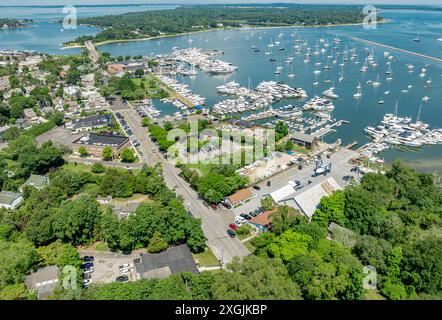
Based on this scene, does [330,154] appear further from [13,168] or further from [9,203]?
[13,168]

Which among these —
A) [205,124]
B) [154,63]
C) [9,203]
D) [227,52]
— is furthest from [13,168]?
[227,52]

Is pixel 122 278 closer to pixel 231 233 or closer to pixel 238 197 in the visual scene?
pixel 231 233

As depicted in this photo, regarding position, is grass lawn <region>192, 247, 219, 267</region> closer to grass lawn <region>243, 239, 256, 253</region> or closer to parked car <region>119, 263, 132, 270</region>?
grass lawn <region>243, 239, 256, 253</region>

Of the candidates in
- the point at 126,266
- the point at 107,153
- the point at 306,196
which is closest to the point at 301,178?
the point at 306,196

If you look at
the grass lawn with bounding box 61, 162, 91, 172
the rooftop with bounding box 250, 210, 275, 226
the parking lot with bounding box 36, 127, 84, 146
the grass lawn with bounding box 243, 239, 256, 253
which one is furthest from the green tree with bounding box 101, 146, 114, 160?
the grass lawn with bounding box 243, 239, 256, 253

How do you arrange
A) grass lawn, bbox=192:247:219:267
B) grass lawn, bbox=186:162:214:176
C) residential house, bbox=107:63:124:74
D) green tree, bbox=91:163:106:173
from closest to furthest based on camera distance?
grass lawn, bbox=192:247:219:267 < grass lawn, bbox=186:162:214:176 < green tree, bbox=91:163:106:173 < residential house, bbox=107:63:124:74

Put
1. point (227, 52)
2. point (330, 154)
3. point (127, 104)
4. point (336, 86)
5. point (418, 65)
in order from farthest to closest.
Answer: point (227, 52) → point (418, 65) → point (336, 86) → point (127, 104) → point (330, 154)
